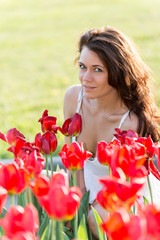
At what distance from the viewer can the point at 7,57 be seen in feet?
27.7

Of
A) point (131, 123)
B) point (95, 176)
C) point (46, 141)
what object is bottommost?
point (95, 176)

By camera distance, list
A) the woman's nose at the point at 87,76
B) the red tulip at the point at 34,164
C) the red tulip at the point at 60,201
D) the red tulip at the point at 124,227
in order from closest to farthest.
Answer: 1. the red tulip at the point at 124,227
2. the red tulip at the point at 60,201
3. the red tulip at the point at 34,164
4. the woman's nose at the point at 87,76

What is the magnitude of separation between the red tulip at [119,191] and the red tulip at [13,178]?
7.7 inches

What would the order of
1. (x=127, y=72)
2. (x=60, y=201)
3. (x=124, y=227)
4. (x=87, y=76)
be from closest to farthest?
(x=124, y=227) < (x=60, y=201) < (x=87, y=76) < (x=127, y=72)

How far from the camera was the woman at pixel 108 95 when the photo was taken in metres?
2.36

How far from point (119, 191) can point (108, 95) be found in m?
1.56

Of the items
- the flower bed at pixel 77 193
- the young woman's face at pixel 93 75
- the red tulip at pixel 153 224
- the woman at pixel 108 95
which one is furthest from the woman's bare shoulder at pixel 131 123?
the red tulip at pixel 153 224

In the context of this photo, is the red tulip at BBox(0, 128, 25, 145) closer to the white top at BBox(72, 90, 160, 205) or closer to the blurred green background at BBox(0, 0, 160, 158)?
the white top at BBox(72, 90, 160, 205)

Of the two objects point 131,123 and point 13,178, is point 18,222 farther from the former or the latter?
point 131,123

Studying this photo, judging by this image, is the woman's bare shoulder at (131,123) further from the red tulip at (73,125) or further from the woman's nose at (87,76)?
the red tulip at (73,125)

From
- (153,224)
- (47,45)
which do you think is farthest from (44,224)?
(47,45)

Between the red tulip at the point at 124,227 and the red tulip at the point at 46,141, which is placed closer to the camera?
the red tulip at the point at 124,227

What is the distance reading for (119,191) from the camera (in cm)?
101

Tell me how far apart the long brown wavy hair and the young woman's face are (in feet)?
0.08
